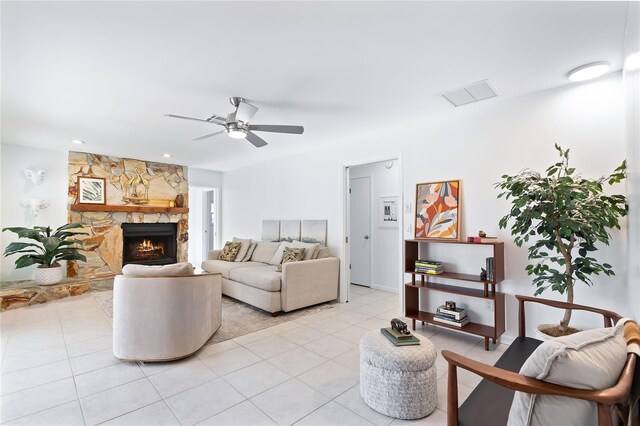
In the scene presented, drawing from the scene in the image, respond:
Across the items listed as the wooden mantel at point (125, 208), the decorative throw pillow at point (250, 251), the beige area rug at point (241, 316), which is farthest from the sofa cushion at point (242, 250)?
the wooden mantel at point (125, 208)

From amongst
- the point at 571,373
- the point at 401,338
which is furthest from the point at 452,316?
the point at 571,373

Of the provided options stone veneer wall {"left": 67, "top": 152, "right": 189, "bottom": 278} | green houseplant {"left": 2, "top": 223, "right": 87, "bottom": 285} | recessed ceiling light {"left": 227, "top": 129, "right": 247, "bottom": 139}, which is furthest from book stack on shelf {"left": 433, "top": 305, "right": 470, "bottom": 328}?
stone veneer wall {"left": 67, "top": 152, "right": 189, "bottom": 278}

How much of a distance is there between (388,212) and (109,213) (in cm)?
528

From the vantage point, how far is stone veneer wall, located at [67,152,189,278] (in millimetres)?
5445

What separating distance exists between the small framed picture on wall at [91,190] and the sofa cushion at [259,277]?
3227 millimetres

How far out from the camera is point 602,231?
221 centimetres

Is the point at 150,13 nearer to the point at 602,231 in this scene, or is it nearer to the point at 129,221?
the point at 602,231

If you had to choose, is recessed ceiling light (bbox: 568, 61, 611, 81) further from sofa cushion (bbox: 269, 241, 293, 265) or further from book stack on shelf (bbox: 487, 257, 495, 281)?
sofa cushion (bbox: 269, 241, 293, 265)

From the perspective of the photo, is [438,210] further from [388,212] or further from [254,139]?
[254,139]

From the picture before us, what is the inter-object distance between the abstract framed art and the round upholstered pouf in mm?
1716

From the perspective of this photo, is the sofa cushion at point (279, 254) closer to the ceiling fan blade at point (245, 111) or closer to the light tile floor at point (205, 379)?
the light tile floor at point (205, 379)

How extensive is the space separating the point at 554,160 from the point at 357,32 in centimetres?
220

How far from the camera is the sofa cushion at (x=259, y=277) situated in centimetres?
391

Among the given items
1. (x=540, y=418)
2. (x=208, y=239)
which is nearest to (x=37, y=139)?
(x=208, y=239)
